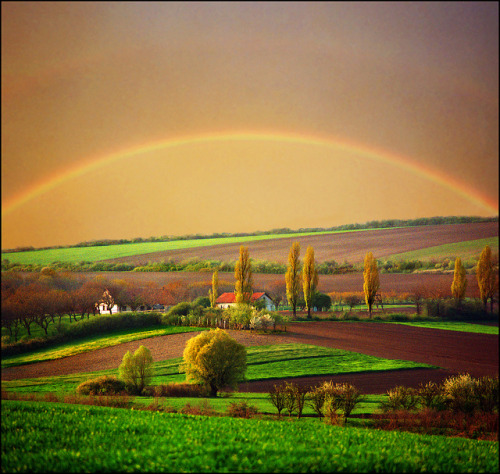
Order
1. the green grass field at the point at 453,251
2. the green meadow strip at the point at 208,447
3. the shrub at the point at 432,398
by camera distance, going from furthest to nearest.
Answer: the green grass field at the point at 453,251, the shrub at the point at 432,398, the green meadow strip at the point at 208,447

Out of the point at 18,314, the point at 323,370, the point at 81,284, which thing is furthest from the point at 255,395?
the point at 18,314

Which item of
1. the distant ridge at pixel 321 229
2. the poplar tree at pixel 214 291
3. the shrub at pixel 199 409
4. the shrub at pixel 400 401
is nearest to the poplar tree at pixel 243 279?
the poplar tree at pixel 214 291

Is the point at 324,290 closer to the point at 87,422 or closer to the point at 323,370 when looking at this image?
the point at 323,370

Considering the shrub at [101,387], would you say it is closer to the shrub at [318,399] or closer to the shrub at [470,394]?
the shrub at [318,399]

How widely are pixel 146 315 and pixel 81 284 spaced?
11.0 feet

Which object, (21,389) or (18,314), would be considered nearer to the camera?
(21,389)

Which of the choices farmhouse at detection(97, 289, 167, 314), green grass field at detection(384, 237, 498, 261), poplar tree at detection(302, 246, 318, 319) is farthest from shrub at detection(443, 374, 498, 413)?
farmhouse at detection(97, 289, 167, 314)

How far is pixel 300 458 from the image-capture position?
28.6 feet

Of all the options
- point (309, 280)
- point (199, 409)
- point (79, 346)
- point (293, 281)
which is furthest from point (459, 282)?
point (79, 346)

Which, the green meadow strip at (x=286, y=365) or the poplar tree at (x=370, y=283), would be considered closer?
the green meadow strip at (x=286, y=365)

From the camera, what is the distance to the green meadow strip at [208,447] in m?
8.46

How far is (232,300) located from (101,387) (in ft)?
20.0

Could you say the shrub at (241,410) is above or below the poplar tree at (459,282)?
below

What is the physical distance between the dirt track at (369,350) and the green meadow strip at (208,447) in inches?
185
